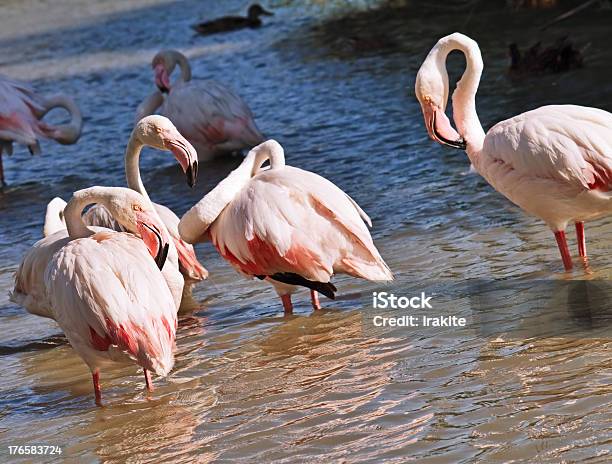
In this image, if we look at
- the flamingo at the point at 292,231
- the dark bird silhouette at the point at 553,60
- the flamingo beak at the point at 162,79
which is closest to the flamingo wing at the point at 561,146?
the flamingo at the point at 292,231

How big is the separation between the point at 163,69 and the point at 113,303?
20.0 feet

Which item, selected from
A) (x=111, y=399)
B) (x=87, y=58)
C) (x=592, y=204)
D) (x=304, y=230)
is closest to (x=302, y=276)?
(x=304, y=230)

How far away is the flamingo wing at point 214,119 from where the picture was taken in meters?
9.71

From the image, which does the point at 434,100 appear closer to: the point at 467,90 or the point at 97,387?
the point at 467,90

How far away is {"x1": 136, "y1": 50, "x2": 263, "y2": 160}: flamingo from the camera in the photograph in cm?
972

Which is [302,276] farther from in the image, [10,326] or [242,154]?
[242,154]

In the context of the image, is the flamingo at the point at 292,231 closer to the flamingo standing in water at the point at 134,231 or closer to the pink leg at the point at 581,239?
the flamingo standing in water at the point at 134,231

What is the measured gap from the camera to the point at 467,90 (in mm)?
6285

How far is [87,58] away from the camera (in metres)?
A: 15.5

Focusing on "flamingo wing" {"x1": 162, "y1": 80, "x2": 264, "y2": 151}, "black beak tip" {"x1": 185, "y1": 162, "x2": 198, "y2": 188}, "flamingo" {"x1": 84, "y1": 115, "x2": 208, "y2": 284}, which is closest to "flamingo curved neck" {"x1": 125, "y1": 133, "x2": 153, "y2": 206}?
"flamingo" {"x1": 84, "y1": 115, "x2": 208, "y2": 284}

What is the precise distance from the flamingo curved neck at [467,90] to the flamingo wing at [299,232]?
84 cm

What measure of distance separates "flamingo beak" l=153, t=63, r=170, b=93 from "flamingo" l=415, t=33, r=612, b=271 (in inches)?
192

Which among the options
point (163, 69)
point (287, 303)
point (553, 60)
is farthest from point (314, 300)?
point (553, 60)

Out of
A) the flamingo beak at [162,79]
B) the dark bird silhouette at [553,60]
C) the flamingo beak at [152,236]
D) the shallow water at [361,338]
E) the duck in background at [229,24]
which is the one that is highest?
the duck in background at [229,24]
